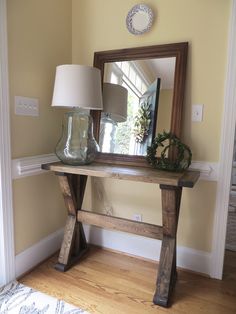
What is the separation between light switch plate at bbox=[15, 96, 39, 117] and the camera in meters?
1.67

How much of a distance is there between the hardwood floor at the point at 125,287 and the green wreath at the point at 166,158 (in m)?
0.89

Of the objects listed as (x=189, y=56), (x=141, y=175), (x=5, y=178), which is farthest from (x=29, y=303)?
(x=189, y=56)

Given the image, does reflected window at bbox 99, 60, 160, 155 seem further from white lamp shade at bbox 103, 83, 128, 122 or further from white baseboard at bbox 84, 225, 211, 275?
white baseboard at bbox 84, 225, 211, 275

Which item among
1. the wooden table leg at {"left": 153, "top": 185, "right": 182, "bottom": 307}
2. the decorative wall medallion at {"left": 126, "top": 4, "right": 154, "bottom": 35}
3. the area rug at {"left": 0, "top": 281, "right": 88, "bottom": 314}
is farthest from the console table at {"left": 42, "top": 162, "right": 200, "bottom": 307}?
the decorative wall medallion at {"left": 126, "top": 4, "right": 154, "bottom": 35}

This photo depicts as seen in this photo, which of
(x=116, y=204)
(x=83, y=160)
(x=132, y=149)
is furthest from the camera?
(x=116, y=204)

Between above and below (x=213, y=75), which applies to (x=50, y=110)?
below

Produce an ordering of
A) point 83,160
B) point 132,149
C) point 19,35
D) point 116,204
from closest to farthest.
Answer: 1. point 19,35
2. point 83,160
3. point 132,149
4. point 116,204

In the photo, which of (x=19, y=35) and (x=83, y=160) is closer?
(x=19, y=35)

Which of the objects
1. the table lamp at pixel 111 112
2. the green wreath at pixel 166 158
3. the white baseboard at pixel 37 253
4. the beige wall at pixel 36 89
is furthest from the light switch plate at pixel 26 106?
the white baseboard at pixel 37 253

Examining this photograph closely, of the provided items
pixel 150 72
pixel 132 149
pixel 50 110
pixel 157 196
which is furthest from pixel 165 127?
pixel 50 110

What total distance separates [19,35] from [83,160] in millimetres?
986

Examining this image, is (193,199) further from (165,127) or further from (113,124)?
(113,124)

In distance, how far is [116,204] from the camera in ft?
7.08

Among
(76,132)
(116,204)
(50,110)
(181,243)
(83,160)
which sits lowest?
(181,243)
